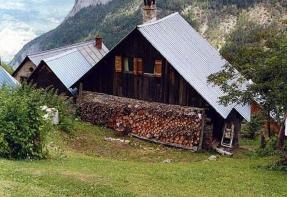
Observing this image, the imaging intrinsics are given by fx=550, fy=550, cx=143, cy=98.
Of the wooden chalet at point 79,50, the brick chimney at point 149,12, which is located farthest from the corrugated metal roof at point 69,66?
the brick chimney at point 149,12

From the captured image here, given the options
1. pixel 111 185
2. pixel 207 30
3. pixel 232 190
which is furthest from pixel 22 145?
pixel 207 30

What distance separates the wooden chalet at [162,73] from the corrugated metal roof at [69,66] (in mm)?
3391

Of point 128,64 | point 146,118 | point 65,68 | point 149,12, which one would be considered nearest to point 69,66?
point 65,68

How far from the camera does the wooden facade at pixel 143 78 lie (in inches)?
1188

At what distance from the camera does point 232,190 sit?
57.3ft

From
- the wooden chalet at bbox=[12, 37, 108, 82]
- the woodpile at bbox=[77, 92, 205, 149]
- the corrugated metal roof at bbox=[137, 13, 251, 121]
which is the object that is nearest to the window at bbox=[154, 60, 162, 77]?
the corrugated metal roof at bbox=[137, 13, 251, 121]

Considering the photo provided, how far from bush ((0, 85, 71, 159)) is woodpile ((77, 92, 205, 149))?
1157cm

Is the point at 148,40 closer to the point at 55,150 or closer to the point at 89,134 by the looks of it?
the point at 89,134

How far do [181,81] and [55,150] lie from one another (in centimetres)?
977

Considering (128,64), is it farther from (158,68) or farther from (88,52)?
(88,52)

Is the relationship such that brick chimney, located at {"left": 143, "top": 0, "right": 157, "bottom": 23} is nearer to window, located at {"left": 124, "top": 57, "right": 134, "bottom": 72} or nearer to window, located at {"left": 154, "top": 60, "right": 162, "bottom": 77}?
window, located at {"left": 124, "top": 57, "right": 134, "bottom": 72}

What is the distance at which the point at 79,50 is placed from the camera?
40.7 meters

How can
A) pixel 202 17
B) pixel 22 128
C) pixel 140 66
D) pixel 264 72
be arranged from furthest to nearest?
1. pixel 202 17
2. pixel 140 66
3. pixel 264 72
4. pixel 22 128

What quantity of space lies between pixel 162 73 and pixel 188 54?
274 cm
